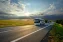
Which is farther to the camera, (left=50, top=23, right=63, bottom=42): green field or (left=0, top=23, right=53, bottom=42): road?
(left=0, top=23, right=53, bottom=42): road

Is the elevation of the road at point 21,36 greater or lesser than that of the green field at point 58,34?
lesser

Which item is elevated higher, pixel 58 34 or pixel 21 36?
pixel 58 34

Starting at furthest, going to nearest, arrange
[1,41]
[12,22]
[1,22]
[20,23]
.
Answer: [20,23] → [12,22] → [1,22] → [1,41]

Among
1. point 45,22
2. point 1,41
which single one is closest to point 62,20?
point 45,22

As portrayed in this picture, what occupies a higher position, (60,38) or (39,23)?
(60,38)

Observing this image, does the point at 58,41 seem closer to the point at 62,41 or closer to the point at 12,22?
the point at 62,41

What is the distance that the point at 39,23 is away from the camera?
43094mm

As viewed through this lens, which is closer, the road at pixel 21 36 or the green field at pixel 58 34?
the green field at pixel 58 34

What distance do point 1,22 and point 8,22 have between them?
2.10 metres

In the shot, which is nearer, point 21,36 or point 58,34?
point 58,34

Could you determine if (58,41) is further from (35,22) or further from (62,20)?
(35,22)

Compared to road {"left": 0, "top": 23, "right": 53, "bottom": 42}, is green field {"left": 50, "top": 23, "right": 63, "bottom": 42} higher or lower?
higher

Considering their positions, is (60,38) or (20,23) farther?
(20,23)

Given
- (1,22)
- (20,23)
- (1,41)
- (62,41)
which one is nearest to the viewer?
(62,41)
